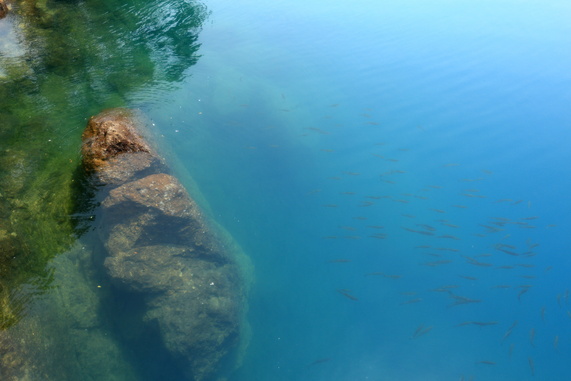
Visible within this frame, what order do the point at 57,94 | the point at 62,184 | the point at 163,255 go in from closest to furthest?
the point at 163,255, the point at 62,184, the point at 57,94

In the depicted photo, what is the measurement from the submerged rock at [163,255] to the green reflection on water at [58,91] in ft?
1.91

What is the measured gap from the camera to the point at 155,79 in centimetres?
888

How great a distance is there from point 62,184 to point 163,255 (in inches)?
85.9

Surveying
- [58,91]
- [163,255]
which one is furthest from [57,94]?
[163,255]

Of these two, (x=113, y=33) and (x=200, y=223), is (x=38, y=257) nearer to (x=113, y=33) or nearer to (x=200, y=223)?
(x=200, y=223)

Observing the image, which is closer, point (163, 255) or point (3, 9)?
point (163, 255)

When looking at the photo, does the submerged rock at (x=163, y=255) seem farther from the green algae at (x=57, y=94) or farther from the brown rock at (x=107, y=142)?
the green algae at (x=57, y=94)

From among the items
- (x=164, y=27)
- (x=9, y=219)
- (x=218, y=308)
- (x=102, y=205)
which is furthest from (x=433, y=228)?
(x=164, y=27)

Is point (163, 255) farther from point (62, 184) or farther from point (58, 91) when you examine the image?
point (58, 91)

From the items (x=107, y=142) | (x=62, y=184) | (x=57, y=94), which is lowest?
(x=62, y=184)

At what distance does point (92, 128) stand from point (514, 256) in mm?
7410

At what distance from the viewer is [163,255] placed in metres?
5.71

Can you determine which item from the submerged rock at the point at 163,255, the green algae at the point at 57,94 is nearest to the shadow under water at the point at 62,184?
the green algae at the point at 57,94

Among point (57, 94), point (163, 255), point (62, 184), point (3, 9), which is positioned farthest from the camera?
point (3, 9)
